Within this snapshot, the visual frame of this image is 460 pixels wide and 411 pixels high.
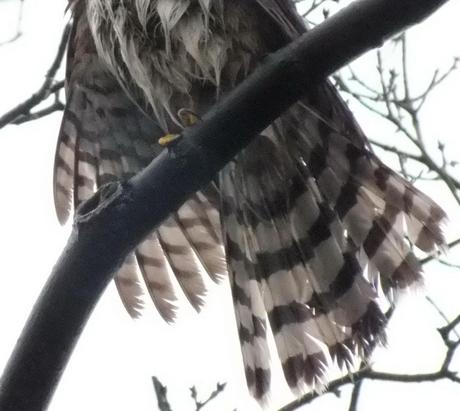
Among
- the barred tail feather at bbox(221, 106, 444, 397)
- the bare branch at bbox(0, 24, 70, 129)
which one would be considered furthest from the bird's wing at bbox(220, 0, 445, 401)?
the bare branch at bbox(0, 24, 70, 129)

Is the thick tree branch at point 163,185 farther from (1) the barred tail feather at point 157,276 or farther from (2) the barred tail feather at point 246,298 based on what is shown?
(1) the barred tail feather at point 157,276

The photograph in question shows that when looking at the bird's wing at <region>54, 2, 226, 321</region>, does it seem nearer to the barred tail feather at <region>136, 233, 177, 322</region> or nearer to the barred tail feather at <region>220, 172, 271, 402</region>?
the barred tail feather at <region>136, 233, 177, 322</region>

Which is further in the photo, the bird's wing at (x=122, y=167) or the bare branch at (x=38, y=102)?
the bird's wing at (x=122, y=167)

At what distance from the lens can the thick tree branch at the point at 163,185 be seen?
207 cm

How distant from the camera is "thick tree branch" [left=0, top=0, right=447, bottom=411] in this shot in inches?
81.4

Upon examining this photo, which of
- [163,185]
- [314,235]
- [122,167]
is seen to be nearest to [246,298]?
[314,235]

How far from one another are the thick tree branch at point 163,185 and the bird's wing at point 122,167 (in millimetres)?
1721

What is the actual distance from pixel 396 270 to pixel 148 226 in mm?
1373

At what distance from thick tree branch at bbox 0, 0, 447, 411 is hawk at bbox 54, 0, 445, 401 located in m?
1.17

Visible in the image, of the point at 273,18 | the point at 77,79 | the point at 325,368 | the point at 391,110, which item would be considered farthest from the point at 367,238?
the point at 77,79

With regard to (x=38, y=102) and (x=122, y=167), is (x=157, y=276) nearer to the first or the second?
(x=122, y=167)

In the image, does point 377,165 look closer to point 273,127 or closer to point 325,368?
point 273,127

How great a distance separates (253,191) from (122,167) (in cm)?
71

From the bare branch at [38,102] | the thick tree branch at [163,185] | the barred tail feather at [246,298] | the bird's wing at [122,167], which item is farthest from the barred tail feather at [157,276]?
the thick tree branch at [163,185]
